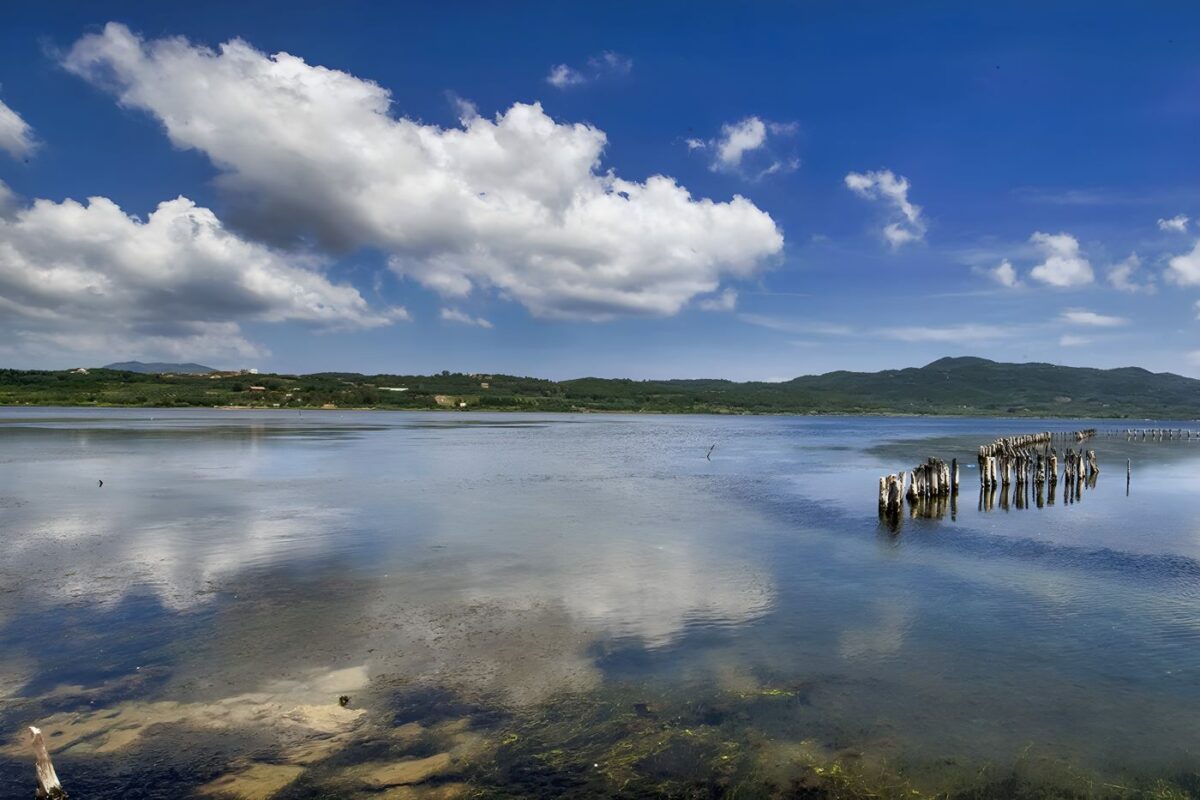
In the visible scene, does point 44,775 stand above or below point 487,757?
above

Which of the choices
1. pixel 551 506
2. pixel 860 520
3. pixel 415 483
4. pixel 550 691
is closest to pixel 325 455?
pixel 415 483

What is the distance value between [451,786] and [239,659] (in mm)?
5143

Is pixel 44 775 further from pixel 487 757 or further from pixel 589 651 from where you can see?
pixel 589 651

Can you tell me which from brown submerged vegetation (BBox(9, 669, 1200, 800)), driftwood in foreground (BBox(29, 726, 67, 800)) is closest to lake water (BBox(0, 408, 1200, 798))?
brown submerged vegetation (BBox(9, 669, 1200, 800))

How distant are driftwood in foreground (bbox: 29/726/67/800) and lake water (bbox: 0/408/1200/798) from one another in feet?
0.91

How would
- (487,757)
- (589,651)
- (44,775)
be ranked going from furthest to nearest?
(589,651), (487,757), (44,775)

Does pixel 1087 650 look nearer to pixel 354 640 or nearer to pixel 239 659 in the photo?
pixel 354 640

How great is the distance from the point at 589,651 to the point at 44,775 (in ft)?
22.5

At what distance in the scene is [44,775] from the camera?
6707mm

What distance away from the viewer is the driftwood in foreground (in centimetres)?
663

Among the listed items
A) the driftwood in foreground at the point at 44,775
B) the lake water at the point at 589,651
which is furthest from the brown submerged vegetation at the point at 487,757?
the driftwood in foreground at the point at 44,775

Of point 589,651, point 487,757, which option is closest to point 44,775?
point 487,757

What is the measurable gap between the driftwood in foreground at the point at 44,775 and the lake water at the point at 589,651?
28cm

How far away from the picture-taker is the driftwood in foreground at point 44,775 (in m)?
6.63
